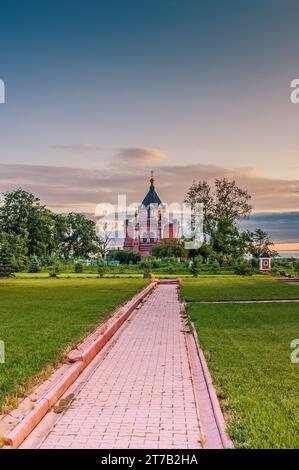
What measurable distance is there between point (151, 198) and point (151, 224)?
4890mm

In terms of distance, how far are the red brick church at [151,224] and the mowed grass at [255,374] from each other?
76635 millimetres

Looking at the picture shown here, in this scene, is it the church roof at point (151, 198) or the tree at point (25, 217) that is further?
the church roof at point (151, 198)

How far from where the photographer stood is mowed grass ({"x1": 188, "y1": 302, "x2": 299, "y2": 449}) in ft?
14.9

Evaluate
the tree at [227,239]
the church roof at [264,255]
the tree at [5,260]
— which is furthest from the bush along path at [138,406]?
the tree at [227,239]

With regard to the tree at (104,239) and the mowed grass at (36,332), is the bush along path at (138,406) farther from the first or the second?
the tree at (104,239)

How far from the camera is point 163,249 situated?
7150 centimetres

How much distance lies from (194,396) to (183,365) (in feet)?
5.97

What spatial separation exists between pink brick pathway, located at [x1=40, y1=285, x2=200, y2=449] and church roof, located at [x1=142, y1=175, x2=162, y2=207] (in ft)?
269

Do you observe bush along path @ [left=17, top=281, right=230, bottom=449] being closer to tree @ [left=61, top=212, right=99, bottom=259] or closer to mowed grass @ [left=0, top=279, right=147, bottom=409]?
mowed grass @ [left=0, top=279, right=147, bottom=409]

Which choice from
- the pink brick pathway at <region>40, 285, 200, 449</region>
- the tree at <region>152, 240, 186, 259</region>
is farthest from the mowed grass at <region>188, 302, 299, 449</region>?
the tree at <region>152, 240, 186, 259</region>

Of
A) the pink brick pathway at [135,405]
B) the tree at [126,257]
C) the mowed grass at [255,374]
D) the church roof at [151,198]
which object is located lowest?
the pink brick pathway at [135,405]

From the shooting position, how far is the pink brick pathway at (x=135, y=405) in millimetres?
4516

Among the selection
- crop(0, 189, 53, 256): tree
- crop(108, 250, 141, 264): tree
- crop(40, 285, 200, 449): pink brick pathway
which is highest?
crop(0, 189, 53, 256): tree
